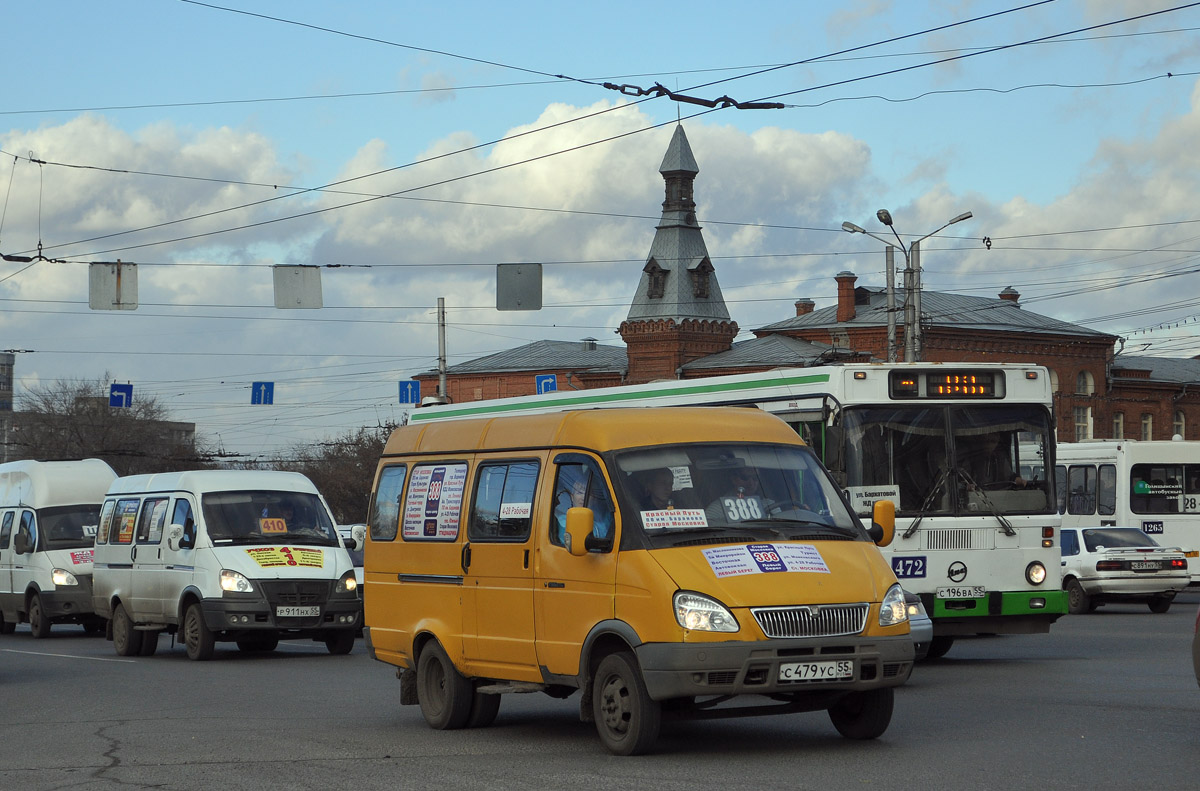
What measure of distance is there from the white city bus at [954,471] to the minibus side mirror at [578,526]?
→ 6.40 metres

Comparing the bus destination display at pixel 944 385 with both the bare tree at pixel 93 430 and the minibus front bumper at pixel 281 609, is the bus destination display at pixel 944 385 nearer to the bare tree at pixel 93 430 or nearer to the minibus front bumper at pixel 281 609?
the minibus front bumper at pixel 281 609

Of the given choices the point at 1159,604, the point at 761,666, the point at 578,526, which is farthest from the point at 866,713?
the point at 1159,604

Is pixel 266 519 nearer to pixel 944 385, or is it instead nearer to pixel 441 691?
pixel 944 385

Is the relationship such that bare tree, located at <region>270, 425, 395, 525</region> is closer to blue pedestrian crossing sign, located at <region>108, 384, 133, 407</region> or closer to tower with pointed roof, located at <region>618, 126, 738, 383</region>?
tower with pointed roof, located at <region>618, 126, 738, 383</region>

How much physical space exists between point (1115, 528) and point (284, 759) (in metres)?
22.4

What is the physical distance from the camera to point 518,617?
35.2 feet

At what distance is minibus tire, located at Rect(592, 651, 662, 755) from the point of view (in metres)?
9.55

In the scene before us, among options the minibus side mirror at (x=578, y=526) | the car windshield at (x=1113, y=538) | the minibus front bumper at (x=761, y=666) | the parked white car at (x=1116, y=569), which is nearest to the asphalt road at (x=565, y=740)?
the minibus front bumper at (x=761, y=666)

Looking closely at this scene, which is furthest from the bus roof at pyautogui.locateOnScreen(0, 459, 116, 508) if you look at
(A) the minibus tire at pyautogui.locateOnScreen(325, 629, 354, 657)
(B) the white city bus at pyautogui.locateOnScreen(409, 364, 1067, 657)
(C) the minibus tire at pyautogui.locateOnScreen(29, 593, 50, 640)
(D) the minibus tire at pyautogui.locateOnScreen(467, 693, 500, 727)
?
(D) the minibus tire at pyautogui.locateOnScreen(467, 693, 500, 727)

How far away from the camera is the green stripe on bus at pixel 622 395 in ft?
55.5

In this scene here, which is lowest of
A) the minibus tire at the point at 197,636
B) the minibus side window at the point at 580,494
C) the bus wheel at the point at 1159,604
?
the bus wheel at the point at 1159,604

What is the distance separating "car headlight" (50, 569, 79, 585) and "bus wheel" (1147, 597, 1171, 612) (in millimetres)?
18475

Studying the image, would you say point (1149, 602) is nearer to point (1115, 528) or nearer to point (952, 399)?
point (1115, 528)

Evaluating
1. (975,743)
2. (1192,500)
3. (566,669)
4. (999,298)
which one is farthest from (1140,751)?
(999,298)
